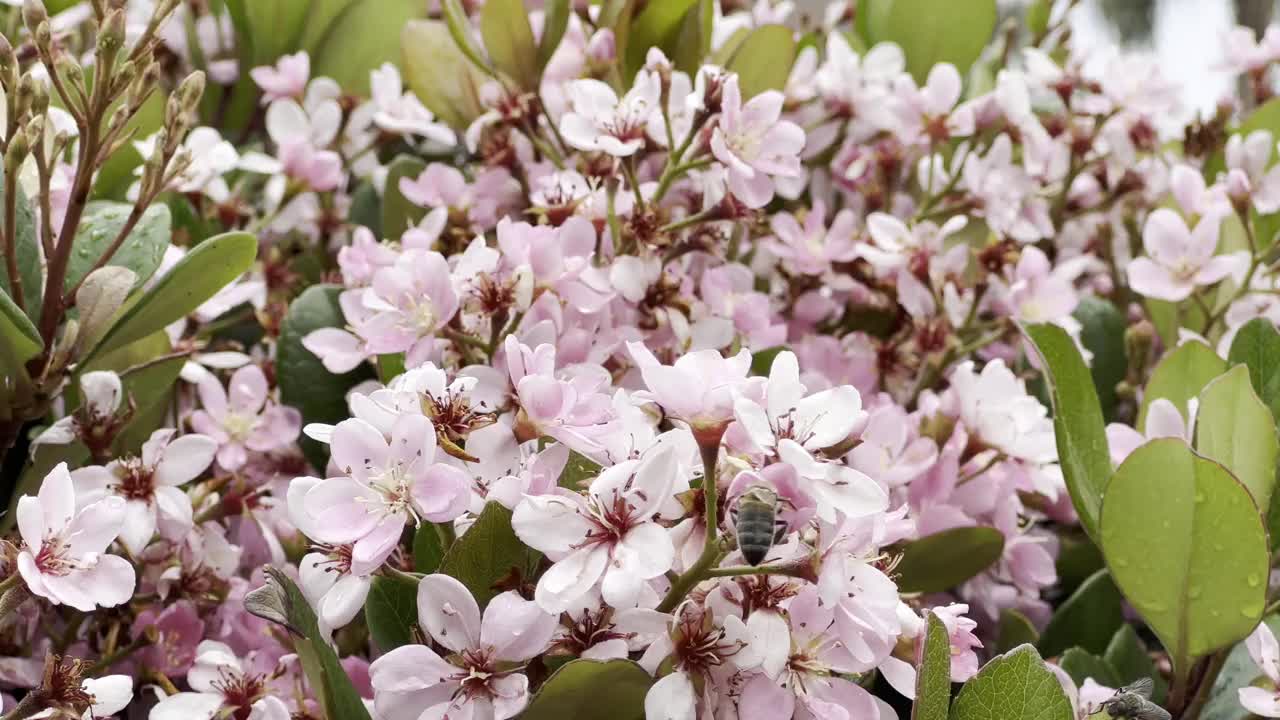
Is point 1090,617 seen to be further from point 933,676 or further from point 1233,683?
point 933,676

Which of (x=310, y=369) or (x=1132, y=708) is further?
(x=310, y=369)

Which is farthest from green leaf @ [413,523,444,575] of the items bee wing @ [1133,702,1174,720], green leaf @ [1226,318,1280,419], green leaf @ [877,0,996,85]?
green leaf @ [877,0,996,85]

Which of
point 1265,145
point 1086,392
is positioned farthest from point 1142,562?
point 1265,145

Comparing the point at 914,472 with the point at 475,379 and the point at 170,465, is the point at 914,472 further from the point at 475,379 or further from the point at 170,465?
the point at 170,465

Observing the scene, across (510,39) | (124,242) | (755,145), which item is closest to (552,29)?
(510,39)

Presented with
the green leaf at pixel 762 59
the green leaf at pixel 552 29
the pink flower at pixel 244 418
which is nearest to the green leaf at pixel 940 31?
the green leaf at pixel 762 59

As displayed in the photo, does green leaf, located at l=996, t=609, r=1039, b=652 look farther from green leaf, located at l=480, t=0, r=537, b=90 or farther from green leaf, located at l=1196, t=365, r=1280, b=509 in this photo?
green leaf, located at l=480, t=0, r=537, b=90
